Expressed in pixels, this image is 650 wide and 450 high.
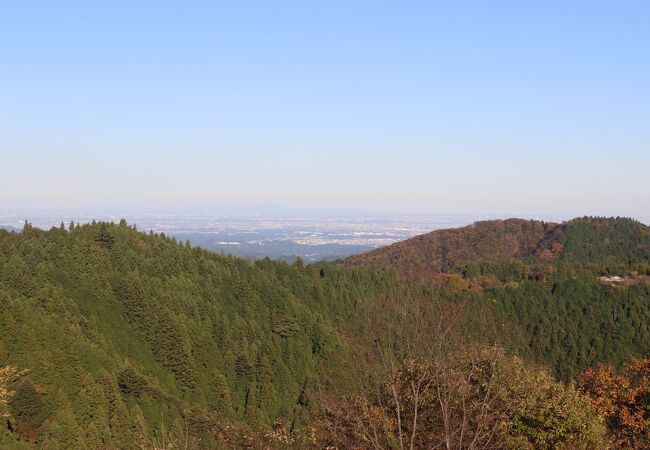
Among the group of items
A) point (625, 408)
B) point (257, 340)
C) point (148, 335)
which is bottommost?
point (257, 340)

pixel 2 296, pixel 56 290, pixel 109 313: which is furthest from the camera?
pixel 109 313

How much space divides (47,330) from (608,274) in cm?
13600

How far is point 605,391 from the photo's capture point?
4053cm

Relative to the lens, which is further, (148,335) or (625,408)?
(148,335)

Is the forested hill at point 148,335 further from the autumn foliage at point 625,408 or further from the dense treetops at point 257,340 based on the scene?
the autumn foliage at point 625,408

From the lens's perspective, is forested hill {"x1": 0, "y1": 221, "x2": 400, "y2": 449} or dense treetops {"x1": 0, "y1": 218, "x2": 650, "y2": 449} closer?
dense treetops {"x1": 0, "y1": 218, "x2": 650, "y2": 449}

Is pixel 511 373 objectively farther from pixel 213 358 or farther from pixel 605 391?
pixel 213 358

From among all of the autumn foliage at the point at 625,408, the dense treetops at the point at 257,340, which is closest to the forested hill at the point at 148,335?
the dense treetops at the point at 257,340

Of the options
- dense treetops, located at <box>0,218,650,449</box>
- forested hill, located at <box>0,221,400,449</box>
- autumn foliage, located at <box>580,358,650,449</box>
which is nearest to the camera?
dense treetops, located at <box>0,218,650,449</box>

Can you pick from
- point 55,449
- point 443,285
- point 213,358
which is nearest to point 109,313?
point 213,358

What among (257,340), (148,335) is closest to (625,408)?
(148,335)

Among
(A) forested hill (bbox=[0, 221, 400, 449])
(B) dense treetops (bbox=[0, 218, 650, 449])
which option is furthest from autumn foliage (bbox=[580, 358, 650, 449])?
(A) forested hill (bbox=[0, 221, 400, 449])

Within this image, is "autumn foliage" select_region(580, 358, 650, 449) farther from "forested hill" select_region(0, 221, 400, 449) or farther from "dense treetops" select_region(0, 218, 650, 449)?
"forested hill" select_region(0, 221, 400, 449)

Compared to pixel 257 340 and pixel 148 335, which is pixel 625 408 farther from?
pixel 257 340
